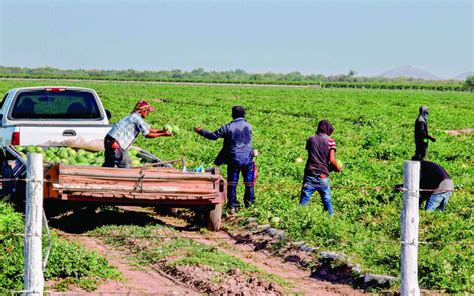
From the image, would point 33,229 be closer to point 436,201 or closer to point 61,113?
point 436,201

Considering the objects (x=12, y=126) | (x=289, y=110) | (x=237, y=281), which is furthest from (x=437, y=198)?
(x=289, y=110)

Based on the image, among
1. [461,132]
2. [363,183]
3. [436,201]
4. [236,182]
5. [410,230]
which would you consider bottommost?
[461,132]

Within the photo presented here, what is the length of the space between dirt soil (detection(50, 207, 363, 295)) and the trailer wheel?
0.91 ft

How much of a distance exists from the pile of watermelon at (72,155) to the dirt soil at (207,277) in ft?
5.13

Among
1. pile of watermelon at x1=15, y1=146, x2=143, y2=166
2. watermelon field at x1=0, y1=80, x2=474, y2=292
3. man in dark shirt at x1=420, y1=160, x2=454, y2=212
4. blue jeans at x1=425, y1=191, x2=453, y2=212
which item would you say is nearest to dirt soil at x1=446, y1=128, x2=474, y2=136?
watermelon field at x1=0, y1=80, x2=474, y2=292

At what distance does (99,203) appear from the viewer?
470 inches

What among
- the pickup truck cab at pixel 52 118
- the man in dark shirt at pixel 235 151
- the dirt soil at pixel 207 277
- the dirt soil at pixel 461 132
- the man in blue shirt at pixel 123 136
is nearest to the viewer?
the dirt soil at pixel 207 277

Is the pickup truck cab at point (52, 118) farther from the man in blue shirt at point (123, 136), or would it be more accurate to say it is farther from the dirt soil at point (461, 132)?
the dirt soil at point (461, 132)

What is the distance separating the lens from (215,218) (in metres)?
12.8

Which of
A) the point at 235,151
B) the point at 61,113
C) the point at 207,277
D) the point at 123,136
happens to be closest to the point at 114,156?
the point at 123,136

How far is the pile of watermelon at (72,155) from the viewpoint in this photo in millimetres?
13789

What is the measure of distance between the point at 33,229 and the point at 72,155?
263 inches

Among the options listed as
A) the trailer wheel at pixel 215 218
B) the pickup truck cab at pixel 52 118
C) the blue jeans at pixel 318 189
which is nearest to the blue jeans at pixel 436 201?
the blue jeans at pixel 318 189

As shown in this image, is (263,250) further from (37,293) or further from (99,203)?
(37,293)
